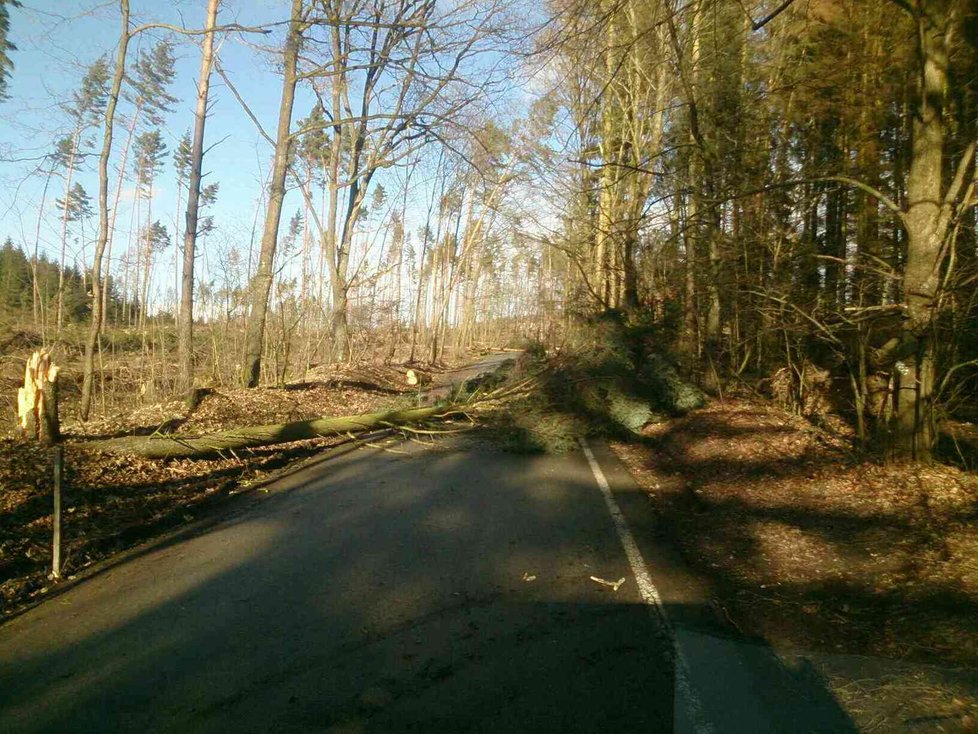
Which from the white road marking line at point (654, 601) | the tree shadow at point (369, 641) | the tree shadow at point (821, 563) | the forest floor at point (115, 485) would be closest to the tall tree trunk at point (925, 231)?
the tree shadow at point (821, 563)

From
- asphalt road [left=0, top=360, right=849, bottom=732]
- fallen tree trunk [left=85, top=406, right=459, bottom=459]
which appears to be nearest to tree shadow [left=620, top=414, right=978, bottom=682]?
asphalt road [left=0, top=360, right=849, bottom=732]

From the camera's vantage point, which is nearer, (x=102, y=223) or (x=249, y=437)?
(x=249, y=437)

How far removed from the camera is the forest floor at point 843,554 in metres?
4.46

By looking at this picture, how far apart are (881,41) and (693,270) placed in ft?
18.2

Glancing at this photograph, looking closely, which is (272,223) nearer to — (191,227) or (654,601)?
(191,227)

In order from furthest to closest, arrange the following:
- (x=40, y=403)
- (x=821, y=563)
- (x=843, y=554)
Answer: (x=40, y=403)
(x=843, y=554)
(x=821, y=563)

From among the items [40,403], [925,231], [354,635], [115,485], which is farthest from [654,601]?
[40,403]

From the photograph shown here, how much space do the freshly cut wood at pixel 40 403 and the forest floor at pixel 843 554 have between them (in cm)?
835

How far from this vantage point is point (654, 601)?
5746mm

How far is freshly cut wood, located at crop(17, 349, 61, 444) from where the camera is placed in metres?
10.1

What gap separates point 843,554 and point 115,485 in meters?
8.67

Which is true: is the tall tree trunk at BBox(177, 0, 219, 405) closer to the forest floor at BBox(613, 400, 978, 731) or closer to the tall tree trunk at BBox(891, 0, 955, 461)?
the forest floor at BBox(613, 400, 978, 731)

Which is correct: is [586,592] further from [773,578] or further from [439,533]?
[439,533]

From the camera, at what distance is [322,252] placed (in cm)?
3066
